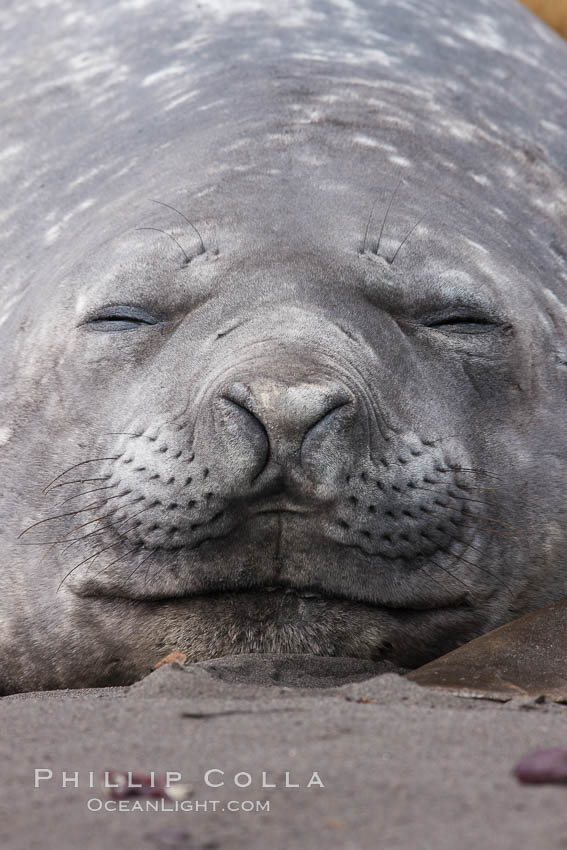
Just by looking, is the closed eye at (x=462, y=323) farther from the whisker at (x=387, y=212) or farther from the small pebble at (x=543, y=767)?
the small pebble at (x=543, y=767)

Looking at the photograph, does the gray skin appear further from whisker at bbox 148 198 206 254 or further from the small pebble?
the small pebble

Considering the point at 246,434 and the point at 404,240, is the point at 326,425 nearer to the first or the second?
the point at 246,434

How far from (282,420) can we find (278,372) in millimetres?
142

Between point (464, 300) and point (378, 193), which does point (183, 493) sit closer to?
point (464, 300)

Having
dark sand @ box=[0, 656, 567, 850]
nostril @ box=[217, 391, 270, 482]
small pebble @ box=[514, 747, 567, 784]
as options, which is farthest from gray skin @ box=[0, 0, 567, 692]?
small pebble @ box=[514, 747, 567, 784]

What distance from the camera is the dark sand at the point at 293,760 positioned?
4.81 feet

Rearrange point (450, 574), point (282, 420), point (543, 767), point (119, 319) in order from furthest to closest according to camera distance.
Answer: point (119, 319)
point (450, 574)
point (282, 420)
point (543, 767)

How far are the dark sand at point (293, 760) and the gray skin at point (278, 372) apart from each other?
0.36m

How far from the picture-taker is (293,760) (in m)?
1.76

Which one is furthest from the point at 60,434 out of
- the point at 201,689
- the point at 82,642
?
the point at 201,689

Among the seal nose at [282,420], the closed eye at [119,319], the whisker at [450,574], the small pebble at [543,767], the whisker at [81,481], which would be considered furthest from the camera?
the closed eye at [119,319]

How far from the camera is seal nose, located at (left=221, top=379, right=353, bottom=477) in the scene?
99.7 inches

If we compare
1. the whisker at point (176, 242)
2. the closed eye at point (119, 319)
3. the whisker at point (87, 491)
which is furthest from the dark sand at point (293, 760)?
the whisker at point (176, 242)

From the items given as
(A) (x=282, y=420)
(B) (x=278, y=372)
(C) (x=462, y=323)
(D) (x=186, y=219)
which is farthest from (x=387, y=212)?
(A) (x=282, y=420)
